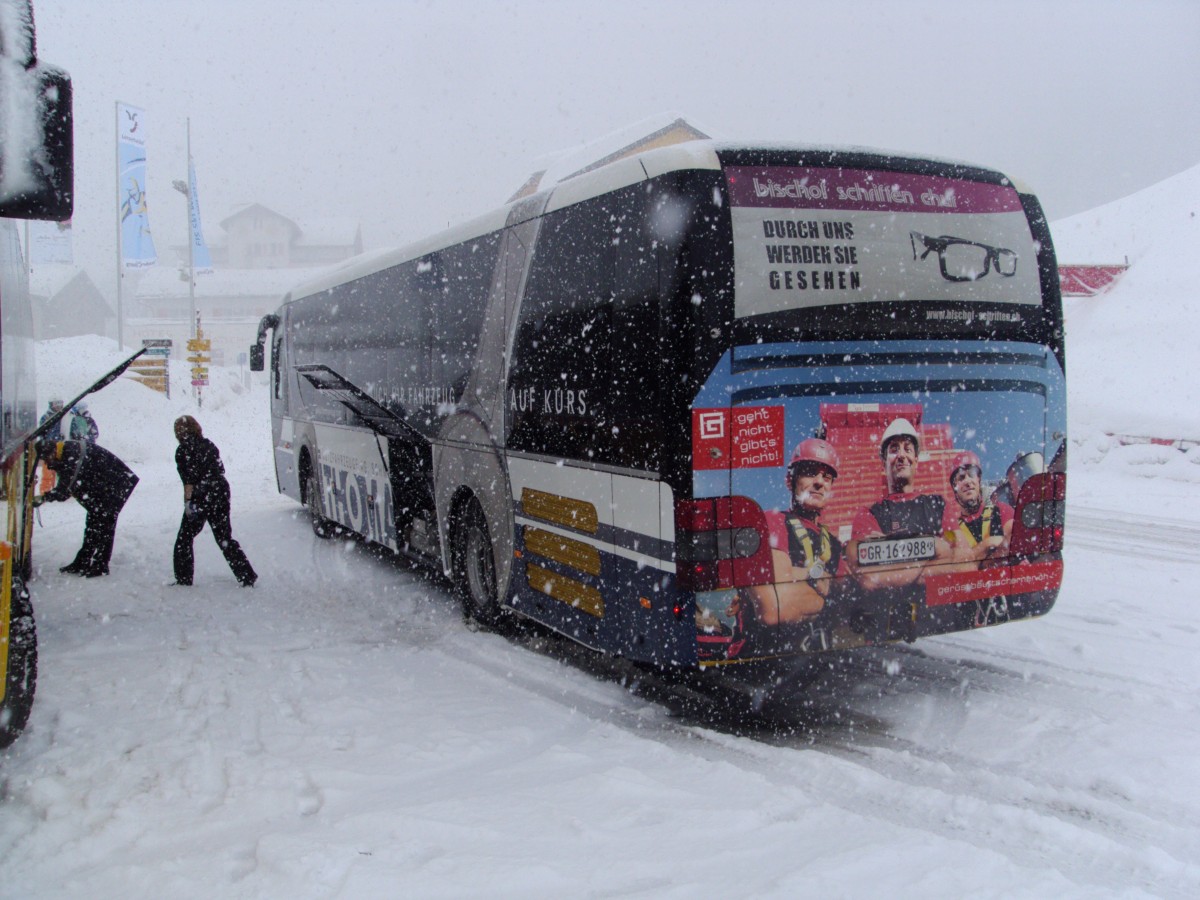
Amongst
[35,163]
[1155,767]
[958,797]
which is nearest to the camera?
[35,163]

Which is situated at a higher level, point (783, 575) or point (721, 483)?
point (721, 483)

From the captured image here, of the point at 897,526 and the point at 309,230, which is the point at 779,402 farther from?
the point at 309,230

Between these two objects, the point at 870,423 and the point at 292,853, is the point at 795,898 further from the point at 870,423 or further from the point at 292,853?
the point at 870,423

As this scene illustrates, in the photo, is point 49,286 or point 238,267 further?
point 238,267

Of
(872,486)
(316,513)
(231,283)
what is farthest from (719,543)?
(231,283)

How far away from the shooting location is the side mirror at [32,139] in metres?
3.31

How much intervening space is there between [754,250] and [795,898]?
9.90 feet

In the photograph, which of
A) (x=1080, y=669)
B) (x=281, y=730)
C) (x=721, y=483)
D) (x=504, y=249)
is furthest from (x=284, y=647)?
(x=1080, y=669)

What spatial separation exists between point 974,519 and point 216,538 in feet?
23.1

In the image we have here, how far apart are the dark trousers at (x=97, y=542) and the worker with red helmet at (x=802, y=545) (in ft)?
24.8

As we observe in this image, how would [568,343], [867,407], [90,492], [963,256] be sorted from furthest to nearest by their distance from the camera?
[90,492] → [568,343] → [963,256] → [867,407]

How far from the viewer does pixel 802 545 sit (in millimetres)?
5070

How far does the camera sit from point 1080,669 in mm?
6207

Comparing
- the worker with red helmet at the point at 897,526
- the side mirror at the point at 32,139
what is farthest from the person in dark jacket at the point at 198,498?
the worker with red helmet at the point at 897,526
